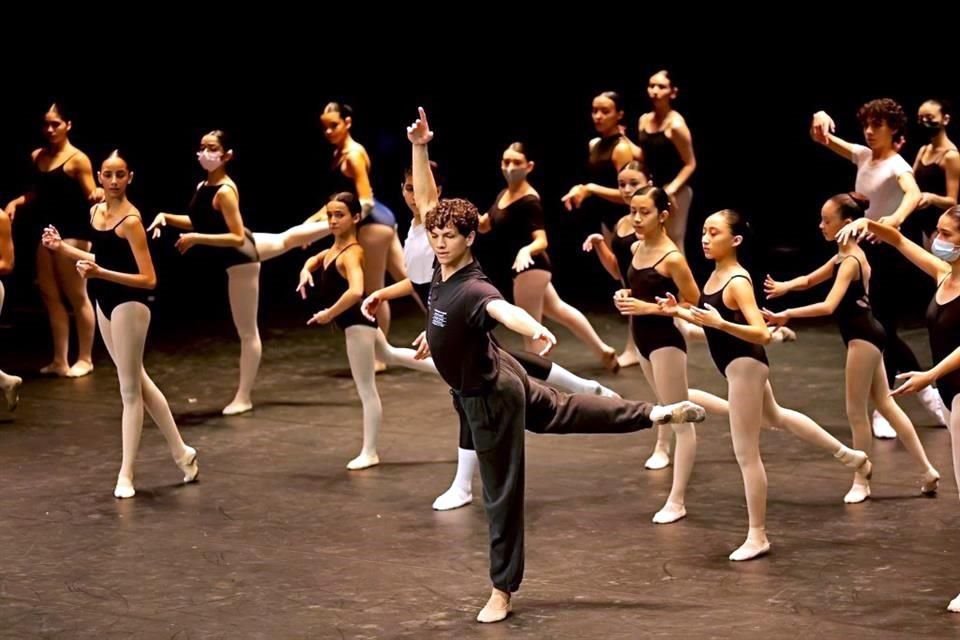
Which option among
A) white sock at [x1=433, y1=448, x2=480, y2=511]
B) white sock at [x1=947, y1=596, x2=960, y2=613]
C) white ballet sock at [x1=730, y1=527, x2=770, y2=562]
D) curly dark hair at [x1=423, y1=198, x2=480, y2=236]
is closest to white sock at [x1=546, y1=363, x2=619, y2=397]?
white sock at [x1=433, y1=448, x2=480, y2=511]

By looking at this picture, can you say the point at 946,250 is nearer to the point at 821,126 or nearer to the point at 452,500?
the point at 821,126

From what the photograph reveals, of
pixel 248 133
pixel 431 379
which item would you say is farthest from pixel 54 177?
pixel 248 133

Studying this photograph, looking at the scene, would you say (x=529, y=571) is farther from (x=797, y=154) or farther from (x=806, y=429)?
(x=797, y=154)

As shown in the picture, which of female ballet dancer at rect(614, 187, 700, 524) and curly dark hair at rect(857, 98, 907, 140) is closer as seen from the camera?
female ballet dancer at rect(614, 187, 700, 524)

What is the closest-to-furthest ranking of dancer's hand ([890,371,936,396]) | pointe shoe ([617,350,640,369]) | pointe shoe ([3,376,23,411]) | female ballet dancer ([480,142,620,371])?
dancer's hand ([890,371,936,396]), female ballet dancer ([480,142,620,371]), pointe shoe ([3,376,23,411]), pointe shoe ([617,350,640,369])

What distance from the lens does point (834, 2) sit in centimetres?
1082

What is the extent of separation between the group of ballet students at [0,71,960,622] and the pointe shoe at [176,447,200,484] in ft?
0.06

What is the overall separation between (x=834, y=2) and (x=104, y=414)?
579 cm

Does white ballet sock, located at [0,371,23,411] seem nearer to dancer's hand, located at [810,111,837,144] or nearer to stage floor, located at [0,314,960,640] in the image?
stage floor, located at [0,314,960,640]

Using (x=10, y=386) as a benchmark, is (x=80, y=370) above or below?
below

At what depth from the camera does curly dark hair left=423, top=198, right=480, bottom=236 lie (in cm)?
469

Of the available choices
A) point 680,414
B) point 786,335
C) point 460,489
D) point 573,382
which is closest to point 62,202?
point 460,489

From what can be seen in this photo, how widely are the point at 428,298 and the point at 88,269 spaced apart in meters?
1.49

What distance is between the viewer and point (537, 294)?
301 inches
